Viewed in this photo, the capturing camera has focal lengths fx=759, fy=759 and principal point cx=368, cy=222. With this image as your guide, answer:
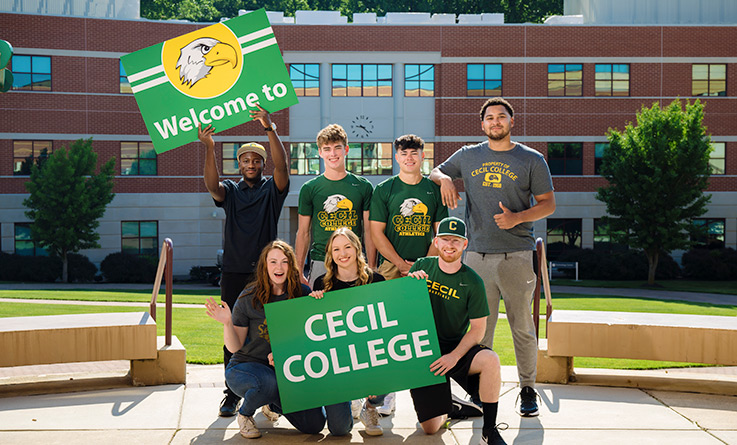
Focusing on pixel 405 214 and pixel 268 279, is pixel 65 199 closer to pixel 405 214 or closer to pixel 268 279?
pixel 405 214

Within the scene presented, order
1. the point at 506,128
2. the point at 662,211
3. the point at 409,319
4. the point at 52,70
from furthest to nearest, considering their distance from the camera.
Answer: the point at 52,70, the point at 662,211, the point at 506,128, the point at 409,319

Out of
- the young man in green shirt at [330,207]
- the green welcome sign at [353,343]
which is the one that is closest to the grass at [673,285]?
the young man in green shirt at [330,207]

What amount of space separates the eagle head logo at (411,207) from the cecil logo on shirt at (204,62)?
1888 millimetres

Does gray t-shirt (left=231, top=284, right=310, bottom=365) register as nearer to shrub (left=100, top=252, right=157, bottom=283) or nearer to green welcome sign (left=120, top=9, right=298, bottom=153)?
green welcome sign (left=120, top=9, right=298, bottom=153)

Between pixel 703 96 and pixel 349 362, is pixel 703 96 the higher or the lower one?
the higher one

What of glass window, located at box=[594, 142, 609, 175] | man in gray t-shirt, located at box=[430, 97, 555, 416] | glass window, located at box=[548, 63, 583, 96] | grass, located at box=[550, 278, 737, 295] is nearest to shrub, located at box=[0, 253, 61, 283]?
grass, located at box=[550, 278, 737, 295]

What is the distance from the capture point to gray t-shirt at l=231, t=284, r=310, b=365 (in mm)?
5609

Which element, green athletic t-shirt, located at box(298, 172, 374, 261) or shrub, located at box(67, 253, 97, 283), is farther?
shrub, located at box(67, 253, 97, 283)

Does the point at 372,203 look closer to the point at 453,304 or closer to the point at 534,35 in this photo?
the point at 453,304

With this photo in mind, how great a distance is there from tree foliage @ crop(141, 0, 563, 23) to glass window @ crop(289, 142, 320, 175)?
2129 centimetres

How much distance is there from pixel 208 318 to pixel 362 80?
795 inches

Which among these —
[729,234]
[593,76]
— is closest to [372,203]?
[593,76]

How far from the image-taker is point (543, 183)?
603cm

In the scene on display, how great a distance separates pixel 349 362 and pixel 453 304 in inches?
33.2
